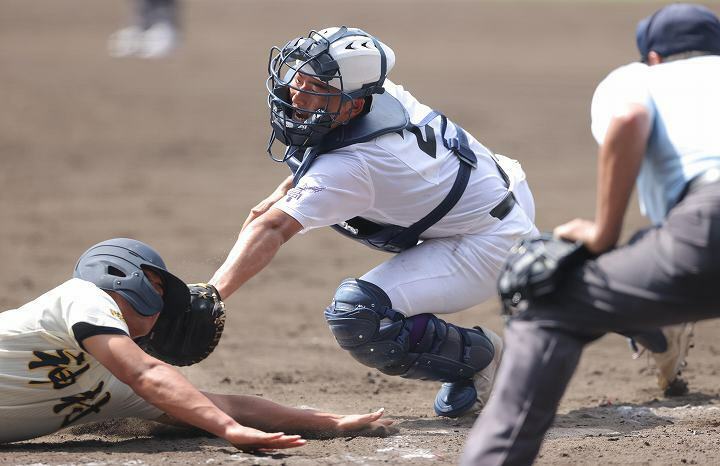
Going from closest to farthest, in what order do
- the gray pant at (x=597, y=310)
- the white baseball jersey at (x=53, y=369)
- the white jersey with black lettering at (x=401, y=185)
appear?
the gray pant at (x=597, y=310) < the white baseball jersey at (x=53, y=369) < the white jersey with black lettering at (x=401, y=185)

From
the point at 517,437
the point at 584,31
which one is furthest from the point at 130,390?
the point at 584,31

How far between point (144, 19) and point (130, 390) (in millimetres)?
15504

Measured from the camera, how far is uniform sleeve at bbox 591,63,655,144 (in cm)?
347

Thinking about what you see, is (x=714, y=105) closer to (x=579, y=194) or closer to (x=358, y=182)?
(x=358, y=182)

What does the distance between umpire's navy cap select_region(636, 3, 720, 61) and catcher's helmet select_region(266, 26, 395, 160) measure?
4.84 feet

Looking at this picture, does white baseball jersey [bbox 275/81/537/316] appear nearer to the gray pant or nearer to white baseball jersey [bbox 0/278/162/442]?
white baseball jersey [bbox 0/278/162/442]

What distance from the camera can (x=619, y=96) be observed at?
3512mm

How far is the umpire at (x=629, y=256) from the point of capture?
338cm

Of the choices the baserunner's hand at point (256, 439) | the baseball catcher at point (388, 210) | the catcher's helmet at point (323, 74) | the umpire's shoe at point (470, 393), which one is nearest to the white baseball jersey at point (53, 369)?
the baserunner's hand at point (256, 439)

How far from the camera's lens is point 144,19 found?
19.1 m

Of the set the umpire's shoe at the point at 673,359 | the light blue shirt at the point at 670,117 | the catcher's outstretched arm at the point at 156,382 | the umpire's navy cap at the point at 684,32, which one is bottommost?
the umpire's shoe at the point at 673,359

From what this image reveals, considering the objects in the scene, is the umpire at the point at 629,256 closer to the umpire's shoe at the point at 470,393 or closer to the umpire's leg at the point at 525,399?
the umpire's leg at the point at 525,399

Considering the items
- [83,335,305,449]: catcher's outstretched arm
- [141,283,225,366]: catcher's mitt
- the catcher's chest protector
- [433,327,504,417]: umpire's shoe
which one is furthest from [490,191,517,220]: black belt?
[83,335,305,449]: catcher's outstretched arm

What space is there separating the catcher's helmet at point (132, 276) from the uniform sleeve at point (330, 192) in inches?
24.0
